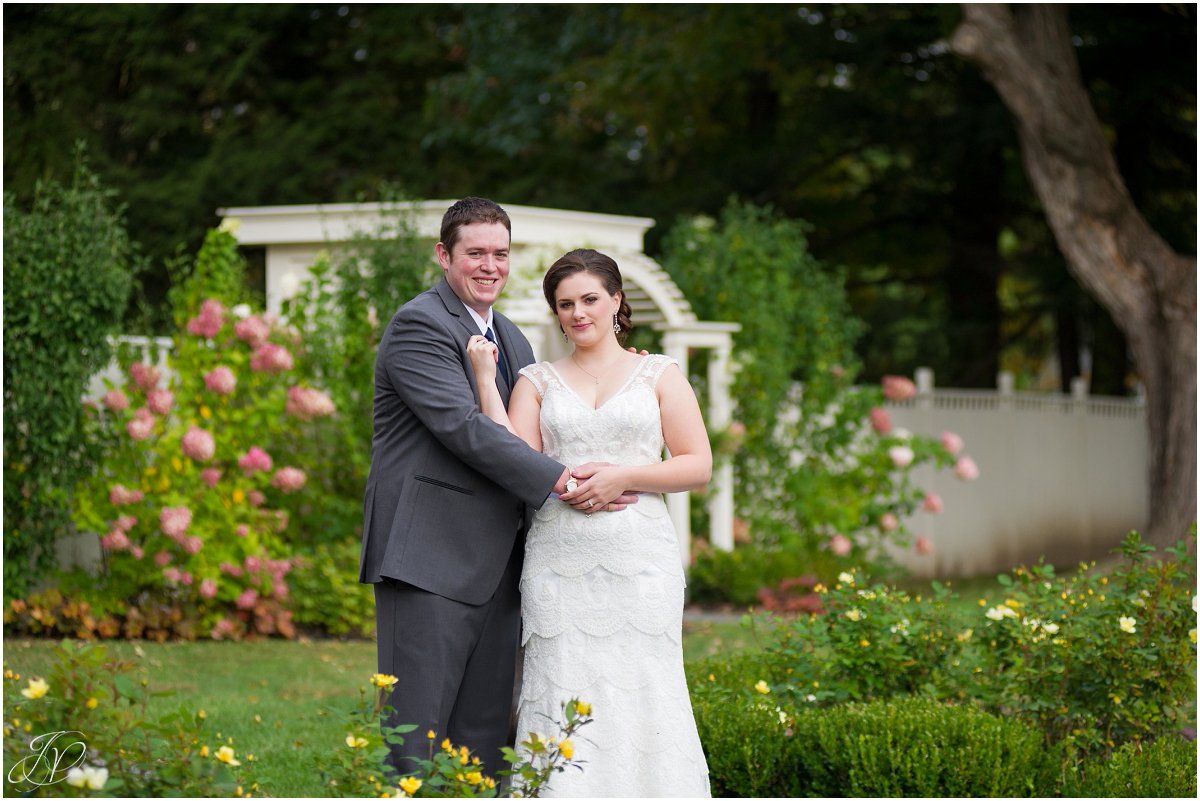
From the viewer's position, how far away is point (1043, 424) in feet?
52.3

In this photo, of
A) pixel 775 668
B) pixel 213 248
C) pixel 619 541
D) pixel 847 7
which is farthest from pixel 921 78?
pixel 619 541

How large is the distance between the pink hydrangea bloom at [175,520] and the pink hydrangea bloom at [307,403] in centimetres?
103

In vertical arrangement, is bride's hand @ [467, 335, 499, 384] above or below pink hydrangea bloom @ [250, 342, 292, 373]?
below

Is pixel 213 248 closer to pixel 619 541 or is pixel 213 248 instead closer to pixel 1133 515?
pixel 619 541

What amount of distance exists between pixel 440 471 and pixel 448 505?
0.32ft

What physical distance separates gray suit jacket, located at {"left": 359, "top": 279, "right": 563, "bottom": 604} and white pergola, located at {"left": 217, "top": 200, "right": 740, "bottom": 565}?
197 inches

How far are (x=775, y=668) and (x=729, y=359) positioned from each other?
6181 mm

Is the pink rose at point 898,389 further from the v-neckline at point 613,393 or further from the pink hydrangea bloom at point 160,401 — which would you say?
the v-neckline at point 613,393

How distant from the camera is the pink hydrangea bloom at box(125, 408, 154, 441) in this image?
26.2 feet

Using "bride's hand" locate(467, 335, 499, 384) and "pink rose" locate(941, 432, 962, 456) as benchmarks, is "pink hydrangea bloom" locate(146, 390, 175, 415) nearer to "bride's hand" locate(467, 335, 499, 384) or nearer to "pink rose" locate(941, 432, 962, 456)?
"bride's hand" locate(467, 335, 499, 384)

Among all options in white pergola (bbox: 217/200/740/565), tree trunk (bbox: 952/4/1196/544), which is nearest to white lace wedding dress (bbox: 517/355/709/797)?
white pergola (bbox: 217/200/740/565)

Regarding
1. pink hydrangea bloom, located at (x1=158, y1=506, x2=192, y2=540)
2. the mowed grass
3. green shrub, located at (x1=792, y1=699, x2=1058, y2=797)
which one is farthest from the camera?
pink hydrangea bloom, located at (x1=158, y1=506, x2=192, y2=540)

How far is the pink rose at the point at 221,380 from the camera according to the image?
8.42 metres

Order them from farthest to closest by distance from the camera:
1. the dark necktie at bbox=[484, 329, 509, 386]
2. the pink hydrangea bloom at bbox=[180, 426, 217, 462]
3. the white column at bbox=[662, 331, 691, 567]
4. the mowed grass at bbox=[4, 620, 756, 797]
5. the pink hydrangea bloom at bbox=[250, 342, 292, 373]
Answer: the white column at bbox=[662, 331, 691, 567] → the pink hydrangea bloom at bbox=[250, 342, 292, 373] → the pink hydrangea bloom at bbox=[180, 426, 217, 462] → the mowed grass at bbox=[4, 620, 756, 797] → the dark necktie at bbox=[484, 329, 509, 386]
